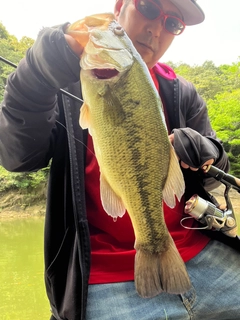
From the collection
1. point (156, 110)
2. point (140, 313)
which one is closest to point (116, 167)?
point (156, 110)

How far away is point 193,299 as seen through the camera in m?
1.53

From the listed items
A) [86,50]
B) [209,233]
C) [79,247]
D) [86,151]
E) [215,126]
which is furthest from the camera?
[215,126]

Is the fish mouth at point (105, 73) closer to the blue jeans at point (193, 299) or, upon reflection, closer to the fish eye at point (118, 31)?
the fish eye at point (118, 31)

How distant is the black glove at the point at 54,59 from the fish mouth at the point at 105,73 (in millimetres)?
67

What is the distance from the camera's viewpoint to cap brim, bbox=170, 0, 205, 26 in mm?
1675

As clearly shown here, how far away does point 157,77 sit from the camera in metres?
1.90

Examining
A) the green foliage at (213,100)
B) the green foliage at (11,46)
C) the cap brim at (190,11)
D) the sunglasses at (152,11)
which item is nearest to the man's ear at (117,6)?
the sunglasses at (152,11)

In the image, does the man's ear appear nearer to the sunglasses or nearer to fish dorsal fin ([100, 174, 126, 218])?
the sunglasses

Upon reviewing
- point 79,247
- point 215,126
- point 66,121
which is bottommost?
point 215,126

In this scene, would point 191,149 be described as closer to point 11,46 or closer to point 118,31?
point 118,31

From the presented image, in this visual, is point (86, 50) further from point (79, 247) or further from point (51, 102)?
point (79, 247)

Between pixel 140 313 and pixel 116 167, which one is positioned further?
pixel 140 313

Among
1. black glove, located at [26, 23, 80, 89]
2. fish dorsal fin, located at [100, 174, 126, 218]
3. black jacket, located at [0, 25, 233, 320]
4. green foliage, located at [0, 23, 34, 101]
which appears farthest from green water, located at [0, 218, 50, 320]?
green foliage, located at [0, 23, 34, 101]

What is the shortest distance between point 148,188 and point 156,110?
11.7 inches
